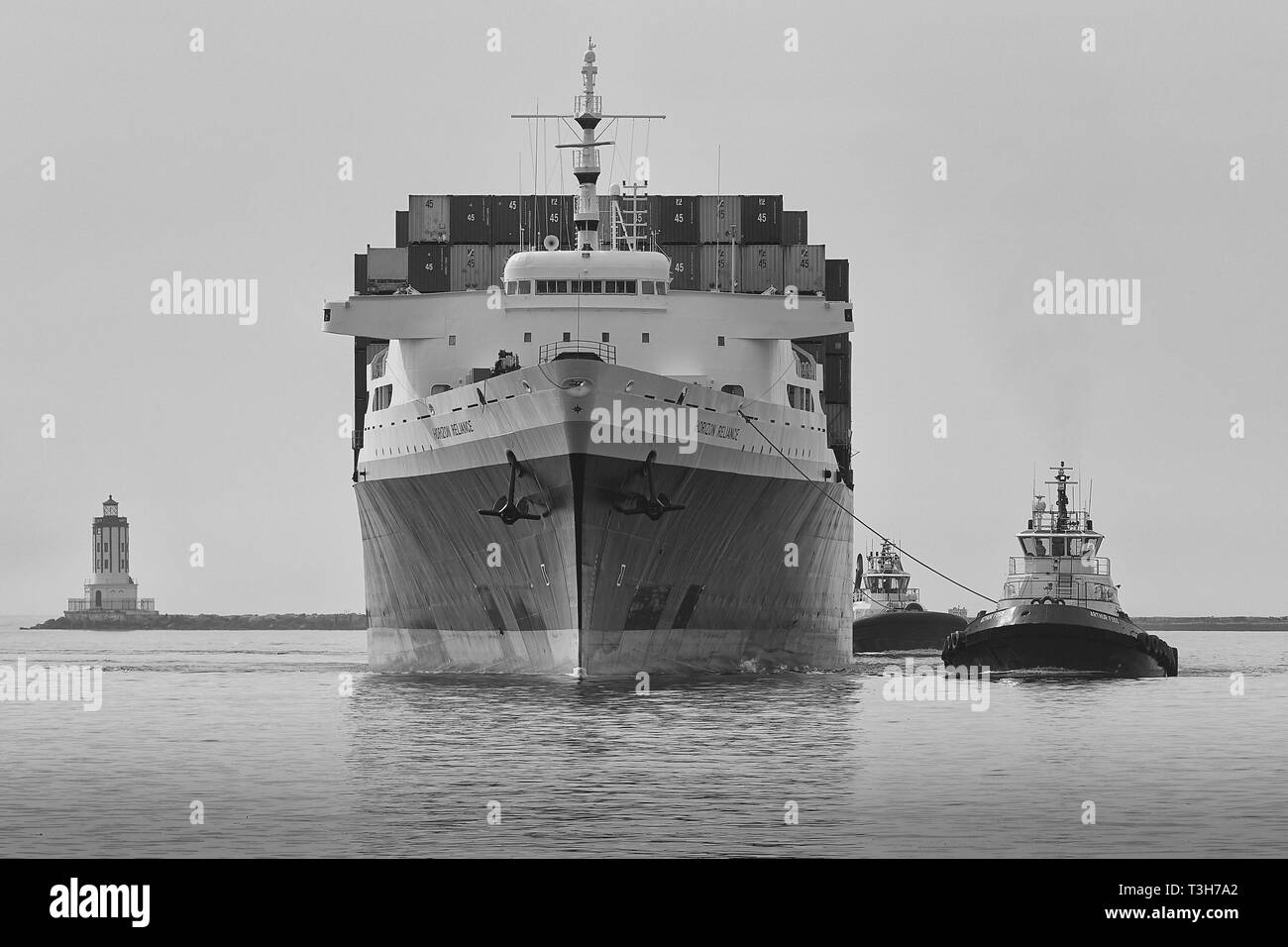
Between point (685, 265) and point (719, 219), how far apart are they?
6.62 ft

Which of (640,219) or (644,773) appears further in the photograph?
(640,219)

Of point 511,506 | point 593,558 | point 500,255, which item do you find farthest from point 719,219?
point 593,558

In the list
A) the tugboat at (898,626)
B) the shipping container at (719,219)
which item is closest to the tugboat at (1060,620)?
the shipping container at (719,219)

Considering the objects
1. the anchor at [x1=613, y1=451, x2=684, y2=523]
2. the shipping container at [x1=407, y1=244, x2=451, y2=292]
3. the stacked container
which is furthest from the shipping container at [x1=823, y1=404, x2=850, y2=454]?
the anchor at [x1=613, y1=451, x2=684, y2=523]

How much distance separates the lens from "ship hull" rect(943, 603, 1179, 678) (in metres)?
58.5

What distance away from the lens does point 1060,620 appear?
2303 inches

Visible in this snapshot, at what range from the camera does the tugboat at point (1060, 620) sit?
192 feet

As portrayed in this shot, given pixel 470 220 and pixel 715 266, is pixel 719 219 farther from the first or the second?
pixel 470 220

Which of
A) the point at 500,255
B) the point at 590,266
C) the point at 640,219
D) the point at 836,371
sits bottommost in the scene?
the point at 836,371

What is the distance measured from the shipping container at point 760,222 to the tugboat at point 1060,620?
12.1 meters

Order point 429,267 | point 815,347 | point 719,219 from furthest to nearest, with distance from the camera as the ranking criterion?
point 719,219 → point 815,347 → point 429,267

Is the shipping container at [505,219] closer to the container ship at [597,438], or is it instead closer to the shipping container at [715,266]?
the container ship at [597,438]
